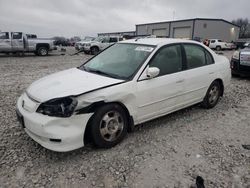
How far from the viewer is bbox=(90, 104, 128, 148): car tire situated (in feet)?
10.1

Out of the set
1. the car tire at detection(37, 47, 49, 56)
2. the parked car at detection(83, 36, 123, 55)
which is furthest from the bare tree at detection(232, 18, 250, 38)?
the car tire at detection(37, 47, 49, 56)

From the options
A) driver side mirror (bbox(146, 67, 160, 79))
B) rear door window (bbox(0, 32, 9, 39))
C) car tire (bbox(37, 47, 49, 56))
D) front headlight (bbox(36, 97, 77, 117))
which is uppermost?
rear door window (bbox(0, 32, 9, 39))

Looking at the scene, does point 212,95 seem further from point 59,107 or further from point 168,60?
point 59,107

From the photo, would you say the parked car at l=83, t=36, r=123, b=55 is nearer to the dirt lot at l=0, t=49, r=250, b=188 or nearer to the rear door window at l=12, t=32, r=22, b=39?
the rear door window at l=12, t=32, r=22, b=39

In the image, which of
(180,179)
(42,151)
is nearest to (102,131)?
(42,151)

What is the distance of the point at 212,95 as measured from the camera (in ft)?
16.5

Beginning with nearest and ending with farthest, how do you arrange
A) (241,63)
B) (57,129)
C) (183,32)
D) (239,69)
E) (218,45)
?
(57,129) < (241,63) < (239,69) < (218,45) < (183,32)

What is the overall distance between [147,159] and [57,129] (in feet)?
4.10

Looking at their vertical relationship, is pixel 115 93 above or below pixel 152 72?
below

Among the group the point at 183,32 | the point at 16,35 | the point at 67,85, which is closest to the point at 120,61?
the point at 67,85

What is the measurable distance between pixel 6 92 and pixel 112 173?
4646mm

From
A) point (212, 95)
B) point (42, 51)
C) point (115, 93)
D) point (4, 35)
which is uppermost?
point (4, 35)

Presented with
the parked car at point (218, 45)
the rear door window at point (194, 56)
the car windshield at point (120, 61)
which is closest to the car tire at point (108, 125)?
the car windshield at point (120, 61)

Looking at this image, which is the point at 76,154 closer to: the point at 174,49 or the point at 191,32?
the point at 174,49
